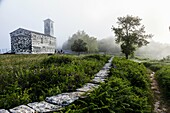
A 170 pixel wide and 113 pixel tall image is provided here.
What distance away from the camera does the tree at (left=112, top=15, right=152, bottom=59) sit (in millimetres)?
31125

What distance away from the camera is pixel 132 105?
5746mm

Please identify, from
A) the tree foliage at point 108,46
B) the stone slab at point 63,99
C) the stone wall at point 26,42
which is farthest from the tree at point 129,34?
the tree foliage at point 108,46

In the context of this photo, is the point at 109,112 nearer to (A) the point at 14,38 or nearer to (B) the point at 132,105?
(B) the point at 132,105

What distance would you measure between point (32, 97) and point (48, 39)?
41.4 metres

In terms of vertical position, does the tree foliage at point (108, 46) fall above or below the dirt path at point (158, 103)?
above

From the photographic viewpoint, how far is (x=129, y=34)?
31.5m

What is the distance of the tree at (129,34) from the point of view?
3112cm

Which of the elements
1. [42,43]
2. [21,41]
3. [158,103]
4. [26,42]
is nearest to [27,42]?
[26,42]

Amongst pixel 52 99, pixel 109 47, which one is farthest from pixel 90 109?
pixel 109 47

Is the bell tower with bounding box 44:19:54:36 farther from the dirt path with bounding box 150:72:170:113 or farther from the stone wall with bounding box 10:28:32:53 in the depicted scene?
the dirt path with bounding box 150:72:170:113

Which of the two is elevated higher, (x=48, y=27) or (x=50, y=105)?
(x=48, y=27)

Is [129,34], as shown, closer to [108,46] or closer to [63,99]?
[63,99]

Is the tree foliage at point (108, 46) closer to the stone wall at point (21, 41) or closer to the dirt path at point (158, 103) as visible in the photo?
the stone wall at point (21, 41)

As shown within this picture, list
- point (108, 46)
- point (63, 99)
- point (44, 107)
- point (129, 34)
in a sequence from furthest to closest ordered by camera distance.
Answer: point (108, 46) < point (129, 34) < point (63, 99) < point (44, 107)
